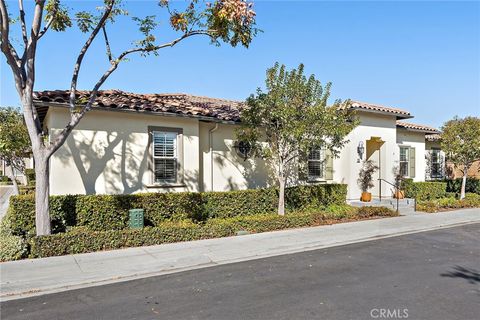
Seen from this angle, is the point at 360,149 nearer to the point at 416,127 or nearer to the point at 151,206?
the point at 416,127

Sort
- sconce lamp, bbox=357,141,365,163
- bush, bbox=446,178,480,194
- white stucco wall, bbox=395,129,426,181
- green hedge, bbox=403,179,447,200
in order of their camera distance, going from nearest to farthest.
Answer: sconce lamp, bbox=357,141,365,163 < green hedge, bbox=403,179,447,200 < white stucco wall, bbox=395,129,426,181 < bush, bbox=446,178,480,194

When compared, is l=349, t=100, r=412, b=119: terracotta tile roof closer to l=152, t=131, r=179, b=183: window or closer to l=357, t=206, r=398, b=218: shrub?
l=357, t=206, r=398, b=218: shrub

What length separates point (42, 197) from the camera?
7.75m

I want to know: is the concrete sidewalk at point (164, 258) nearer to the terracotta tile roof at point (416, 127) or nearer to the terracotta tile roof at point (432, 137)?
the terracotta tile roof at point (416, 127)

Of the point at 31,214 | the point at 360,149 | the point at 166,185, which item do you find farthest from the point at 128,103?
the point at 360,149

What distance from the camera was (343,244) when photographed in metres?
8.93

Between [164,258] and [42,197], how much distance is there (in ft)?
10.2

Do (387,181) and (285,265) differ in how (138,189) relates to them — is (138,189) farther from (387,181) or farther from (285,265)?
(387,181)

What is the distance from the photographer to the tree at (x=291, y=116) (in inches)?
414

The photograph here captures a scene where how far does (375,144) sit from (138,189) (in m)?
12.3

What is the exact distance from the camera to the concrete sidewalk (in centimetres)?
594

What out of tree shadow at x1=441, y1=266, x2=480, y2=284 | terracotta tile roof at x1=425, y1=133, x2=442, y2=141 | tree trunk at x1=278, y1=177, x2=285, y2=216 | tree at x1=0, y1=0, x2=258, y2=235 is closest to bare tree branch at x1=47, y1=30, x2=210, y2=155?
tree at x1=0, y1=0, x2=258, y2=235

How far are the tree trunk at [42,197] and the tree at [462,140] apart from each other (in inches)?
663

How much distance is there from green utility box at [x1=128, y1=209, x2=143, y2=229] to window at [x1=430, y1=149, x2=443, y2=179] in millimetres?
18250
